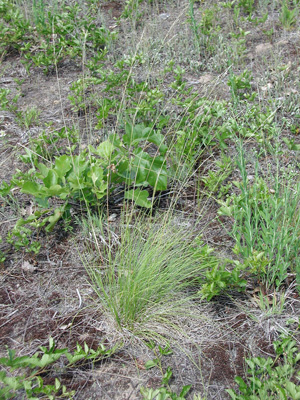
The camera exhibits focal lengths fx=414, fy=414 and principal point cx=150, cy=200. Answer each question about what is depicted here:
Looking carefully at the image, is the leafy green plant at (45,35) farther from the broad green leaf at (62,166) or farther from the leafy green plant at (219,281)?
the leafy green plant at (219,281)

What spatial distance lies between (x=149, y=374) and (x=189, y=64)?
10.7 feet

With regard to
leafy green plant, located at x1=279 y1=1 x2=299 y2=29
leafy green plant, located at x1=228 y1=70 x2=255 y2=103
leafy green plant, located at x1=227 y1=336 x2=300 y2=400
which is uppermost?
leafy green plant, located at x1=279 y1=1 x2=299 y2=29

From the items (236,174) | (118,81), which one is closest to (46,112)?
(118,81)

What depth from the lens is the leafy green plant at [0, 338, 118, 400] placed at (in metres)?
1.92

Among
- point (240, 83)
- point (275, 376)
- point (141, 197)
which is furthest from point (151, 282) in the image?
point (240, 83)

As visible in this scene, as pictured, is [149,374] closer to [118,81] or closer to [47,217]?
[47,217]

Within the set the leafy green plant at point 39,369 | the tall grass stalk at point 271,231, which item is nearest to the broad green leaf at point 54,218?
the leafy green plant at point 39,369

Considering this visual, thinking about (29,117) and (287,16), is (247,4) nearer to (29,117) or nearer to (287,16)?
(287,16)

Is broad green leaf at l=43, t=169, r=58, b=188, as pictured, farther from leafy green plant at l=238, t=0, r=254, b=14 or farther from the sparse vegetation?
leafy green plant at l=238, t=0, r=254, b=14

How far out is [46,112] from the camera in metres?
3.94

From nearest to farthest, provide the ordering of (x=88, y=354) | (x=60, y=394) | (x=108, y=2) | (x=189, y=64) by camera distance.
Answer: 1. (x=60, y=394)
2. (x=88, y=354)
3. (x=189, y=64)
4. (x=108, y=2)

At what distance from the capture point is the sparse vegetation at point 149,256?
6.83 feet

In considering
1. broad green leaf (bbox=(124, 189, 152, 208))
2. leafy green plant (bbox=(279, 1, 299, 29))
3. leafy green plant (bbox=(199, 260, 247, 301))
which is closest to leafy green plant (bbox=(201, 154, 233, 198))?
broad green leaf (bbox=(124, 189, 152, 208))

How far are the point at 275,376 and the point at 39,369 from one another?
3.79 feet
